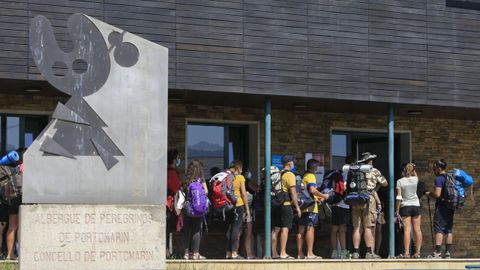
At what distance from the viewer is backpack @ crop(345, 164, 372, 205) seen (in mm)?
Answer: 15742

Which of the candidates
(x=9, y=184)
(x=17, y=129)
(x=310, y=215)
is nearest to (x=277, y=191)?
(x=310, y=215)

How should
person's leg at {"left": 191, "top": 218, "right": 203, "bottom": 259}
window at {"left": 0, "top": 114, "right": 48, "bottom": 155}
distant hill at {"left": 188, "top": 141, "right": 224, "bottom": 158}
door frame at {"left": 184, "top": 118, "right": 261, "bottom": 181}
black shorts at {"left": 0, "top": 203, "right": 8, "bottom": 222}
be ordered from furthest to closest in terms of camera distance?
distant hill at {"left": 188, "top": 141, "right": 224, "bottom": 158} → door frame at {"left": 184, "top": 118, "right": 261, "bottom": 181} → window at {"left": 0, "top": 114, "right": 48, "bottom": 155} → person's leg at {"left": 191, "top": 218, "right": 203, "bottom": 259} → black shorts at {"left": 0, "top": 203, "right": 8, "bottom": 222}

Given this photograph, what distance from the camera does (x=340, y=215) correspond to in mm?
16188

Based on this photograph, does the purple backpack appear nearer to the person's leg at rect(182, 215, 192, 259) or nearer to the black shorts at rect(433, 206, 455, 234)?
the person's leg at rect(182, 215, 192, 259)

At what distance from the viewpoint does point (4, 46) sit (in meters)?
14.6

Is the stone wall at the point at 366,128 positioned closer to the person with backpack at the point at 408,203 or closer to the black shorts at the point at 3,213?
the person with backpack at the point at 408,203

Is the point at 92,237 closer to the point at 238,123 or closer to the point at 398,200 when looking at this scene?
the point at 398,200

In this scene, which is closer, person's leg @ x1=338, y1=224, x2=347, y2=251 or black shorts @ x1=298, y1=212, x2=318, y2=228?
black shorts @ x1=298, y1=212, x2=318, y2=228

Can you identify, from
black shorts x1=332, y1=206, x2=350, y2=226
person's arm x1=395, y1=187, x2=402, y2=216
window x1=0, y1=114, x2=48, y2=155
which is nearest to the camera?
black shorts x1=332, y1=206, x2=350, y2=226

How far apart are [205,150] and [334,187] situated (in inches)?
119

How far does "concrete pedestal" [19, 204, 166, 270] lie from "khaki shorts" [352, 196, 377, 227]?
5.32 m

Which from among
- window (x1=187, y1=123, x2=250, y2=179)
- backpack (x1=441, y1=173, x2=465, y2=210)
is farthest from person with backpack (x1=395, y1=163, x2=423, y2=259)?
window (x1=187, y1=123, x2=250, y2=179)

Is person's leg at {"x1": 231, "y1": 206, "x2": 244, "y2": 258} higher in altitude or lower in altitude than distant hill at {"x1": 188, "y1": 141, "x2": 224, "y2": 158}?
lower

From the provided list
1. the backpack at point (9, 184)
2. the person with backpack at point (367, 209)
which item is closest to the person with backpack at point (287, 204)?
the person with backpack at point (367, 209)
